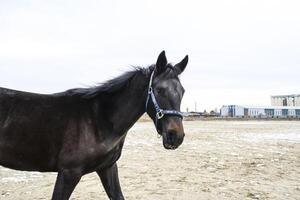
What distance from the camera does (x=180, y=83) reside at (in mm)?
5008

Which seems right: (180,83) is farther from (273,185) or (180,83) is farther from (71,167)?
(273,185)

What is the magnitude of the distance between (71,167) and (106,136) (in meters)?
0.60

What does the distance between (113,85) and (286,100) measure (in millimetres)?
156846

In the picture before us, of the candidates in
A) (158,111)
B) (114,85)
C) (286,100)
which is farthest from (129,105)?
(286,100)

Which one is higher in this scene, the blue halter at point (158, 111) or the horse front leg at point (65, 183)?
the blue halter at point (158, 111)

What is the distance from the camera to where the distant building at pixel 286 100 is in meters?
148

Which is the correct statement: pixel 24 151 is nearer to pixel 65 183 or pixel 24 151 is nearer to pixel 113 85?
pixel 65 183

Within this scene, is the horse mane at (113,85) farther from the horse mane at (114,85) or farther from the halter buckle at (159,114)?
the halter buckle at (159,114)

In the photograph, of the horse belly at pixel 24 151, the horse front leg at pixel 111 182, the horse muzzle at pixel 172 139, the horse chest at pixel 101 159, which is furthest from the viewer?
the horse front leg at pixel 111 182

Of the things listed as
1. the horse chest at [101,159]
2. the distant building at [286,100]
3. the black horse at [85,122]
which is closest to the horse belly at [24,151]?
the black horse at [85,122]

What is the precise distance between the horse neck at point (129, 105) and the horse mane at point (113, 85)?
7cm

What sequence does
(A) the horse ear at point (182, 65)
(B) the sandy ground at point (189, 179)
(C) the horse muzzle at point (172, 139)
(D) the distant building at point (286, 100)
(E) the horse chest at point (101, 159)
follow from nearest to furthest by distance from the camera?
(C) the horse muzzle at point (172, 139)
(E) the horse chest at point (101, 159)
(A) the horse ear at point (182, 65)
(B) the sandy ground at point (189, 179)
(D) the distant building at point (286, 100)

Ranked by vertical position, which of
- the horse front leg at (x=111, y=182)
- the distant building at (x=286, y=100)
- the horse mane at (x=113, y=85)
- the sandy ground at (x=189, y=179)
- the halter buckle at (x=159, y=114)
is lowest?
the sandy ground at (x=189, y=179)

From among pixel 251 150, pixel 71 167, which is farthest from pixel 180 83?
pixel 251 150
